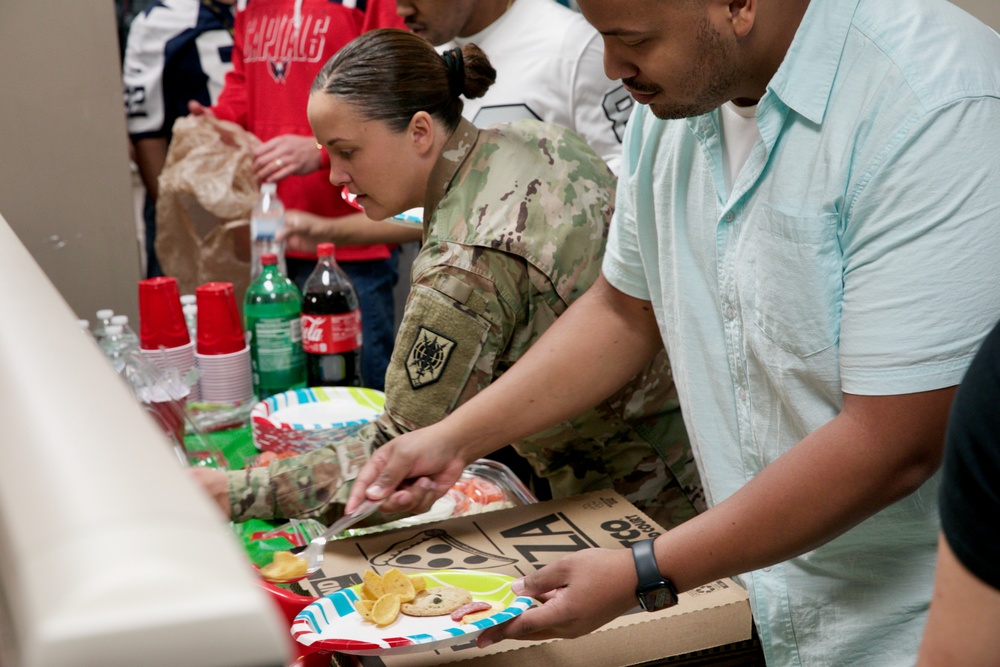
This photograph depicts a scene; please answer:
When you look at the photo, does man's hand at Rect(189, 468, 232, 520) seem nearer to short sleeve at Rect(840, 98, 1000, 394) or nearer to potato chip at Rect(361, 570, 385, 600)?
potato chip at Rect(361, 570, 385, 600)

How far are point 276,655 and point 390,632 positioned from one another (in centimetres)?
80

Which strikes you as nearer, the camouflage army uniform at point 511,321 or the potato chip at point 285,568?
the potato chip at point 285,568

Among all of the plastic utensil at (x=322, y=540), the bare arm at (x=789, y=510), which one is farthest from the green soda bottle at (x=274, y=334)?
the bare arm at (x=789, y=510)

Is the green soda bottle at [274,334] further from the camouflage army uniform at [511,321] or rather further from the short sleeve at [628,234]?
the short sleeve at [628,234]

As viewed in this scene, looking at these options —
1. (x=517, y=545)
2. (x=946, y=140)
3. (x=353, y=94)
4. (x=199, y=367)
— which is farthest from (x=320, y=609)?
(x=199, y=367)

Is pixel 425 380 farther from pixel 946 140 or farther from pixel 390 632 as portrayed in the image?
pixel 946 140

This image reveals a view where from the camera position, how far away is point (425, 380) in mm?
1494

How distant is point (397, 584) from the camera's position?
112 cm

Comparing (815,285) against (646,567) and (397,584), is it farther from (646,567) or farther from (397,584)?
(397,584)

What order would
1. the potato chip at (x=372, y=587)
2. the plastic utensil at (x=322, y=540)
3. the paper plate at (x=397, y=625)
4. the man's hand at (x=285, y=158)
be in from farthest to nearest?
the man's hand at (x=285, y=158) < the plastic utensil at (x=322, y=540) < the potato chip at (x=372, y=587) < the paper plate at (x=397, y=625)

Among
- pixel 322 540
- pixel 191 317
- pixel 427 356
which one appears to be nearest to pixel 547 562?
pixel 322 540

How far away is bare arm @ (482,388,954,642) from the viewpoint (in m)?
0.93

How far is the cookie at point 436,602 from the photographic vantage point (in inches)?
42.1

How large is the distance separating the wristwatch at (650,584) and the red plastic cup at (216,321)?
123 centimetres
